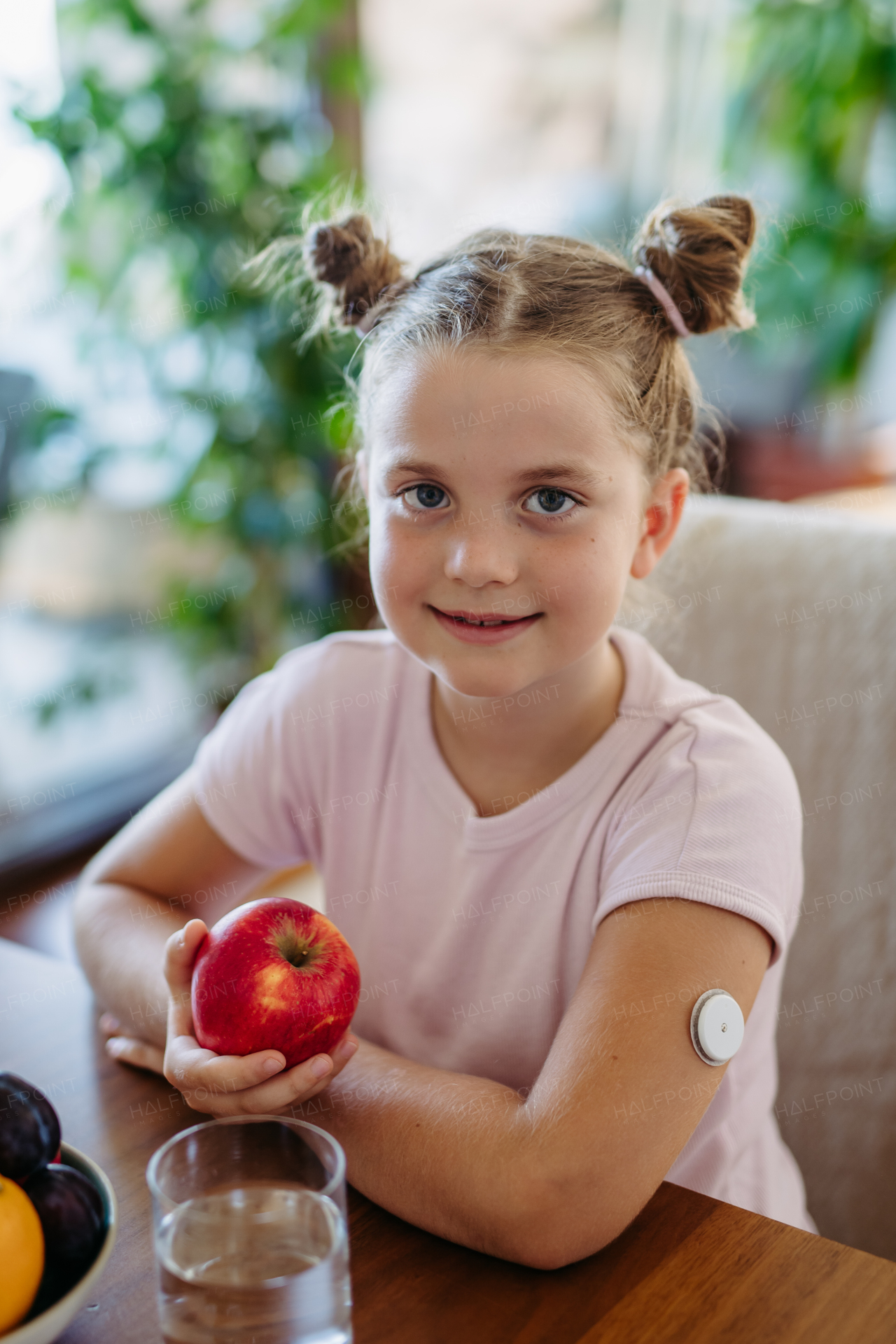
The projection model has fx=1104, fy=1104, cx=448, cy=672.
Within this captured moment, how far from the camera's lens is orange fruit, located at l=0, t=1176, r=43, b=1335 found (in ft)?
1.77

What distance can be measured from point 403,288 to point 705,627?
0.50 metres

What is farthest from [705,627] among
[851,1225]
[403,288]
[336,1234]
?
[336,1234]

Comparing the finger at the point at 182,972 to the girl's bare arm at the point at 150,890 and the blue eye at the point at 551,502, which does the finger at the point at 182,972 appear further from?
the blue eye at the point at 551,502

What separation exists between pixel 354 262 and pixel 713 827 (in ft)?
1.91

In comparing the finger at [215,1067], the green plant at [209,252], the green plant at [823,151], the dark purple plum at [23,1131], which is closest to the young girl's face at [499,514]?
the finger at [215,1067]

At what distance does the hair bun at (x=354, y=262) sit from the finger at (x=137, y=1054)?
0.65 metres

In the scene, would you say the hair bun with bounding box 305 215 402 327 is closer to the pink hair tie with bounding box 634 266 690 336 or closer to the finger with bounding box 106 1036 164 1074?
the pink hair tie with bounding box 634 266 690 336

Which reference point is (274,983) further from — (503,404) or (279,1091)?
(503,404)

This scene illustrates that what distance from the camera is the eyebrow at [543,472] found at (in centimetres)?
83

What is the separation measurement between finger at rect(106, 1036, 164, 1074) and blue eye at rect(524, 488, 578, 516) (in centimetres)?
50

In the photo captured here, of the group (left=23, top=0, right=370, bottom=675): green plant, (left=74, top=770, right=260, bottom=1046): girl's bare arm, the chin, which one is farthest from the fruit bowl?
(left=23, top=0, right=370, bottom=675): green plant

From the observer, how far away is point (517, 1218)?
25.7 inches

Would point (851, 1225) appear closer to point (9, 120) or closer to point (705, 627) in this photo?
point (705, 627)

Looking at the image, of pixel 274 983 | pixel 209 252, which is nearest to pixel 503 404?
pixel 274 983
